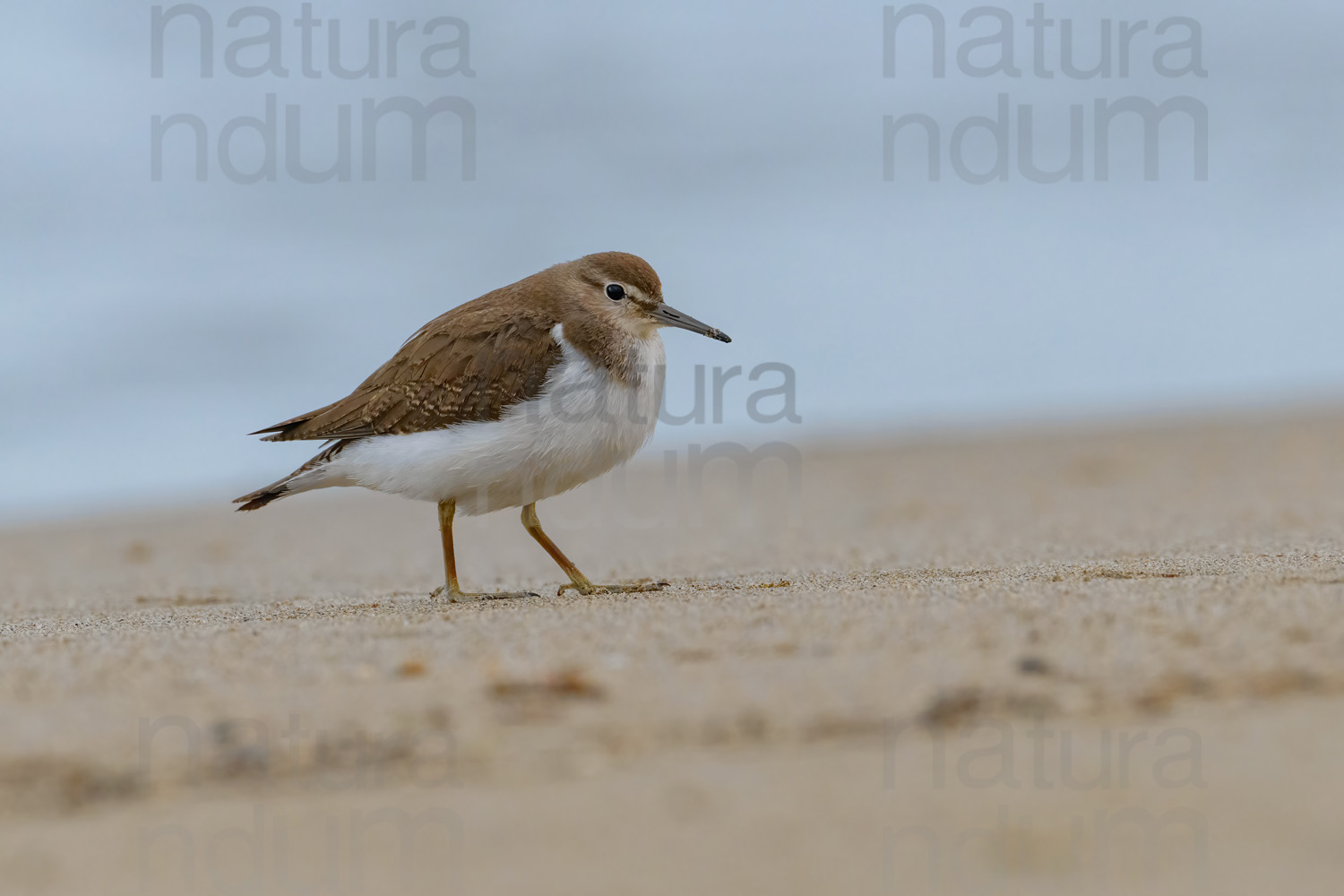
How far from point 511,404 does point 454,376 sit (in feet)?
1.15

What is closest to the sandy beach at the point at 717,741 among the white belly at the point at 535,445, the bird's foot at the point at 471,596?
the bird's foot at the point at 471,596

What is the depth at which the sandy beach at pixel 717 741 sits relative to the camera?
8.57 feet

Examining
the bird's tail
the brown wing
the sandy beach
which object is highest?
the brown wing

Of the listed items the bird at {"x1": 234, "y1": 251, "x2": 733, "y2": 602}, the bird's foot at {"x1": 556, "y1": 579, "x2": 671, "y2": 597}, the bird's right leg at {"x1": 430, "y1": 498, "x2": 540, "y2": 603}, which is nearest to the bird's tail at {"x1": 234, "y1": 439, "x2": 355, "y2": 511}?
the bird at {"x1": 234, "y1": 251, "x2": 733, "y2": 602}

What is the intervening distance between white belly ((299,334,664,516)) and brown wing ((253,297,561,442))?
63 millimetres

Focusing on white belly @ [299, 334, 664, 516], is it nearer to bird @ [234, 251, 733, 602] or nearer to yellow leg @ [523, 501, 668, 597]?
bird @ [234, 251, 733, 602]

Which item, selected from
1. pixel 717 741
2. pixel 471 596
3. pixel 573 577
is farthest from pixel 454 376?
pixel 717 741

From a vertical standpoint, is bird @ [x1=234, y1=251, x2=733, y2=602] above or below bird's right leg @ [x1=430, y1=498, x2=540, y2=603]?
above

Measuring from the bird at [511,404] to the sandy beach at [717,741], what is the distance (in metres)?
0.66

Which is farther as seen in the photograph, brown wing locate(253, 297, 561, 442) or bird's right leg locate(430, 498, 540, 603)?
bird's right leg locate(430, 498, 540, 603)

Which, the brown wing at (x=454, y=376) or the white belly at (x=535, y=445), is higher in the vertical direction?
the brown wing at (x=454, y=376)

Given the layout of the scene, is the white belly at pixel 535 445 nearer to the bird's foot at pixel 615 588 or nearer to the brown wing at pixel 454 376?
the brown wing at pixel 454 376

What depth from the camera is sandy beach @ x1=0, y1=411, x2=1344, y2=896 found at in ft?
8.57

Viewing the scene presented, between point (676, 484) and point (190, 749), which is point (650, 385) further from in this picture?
point (676, 484)
